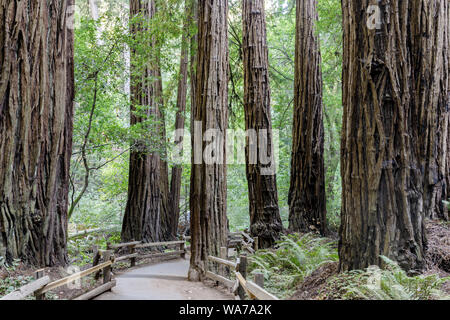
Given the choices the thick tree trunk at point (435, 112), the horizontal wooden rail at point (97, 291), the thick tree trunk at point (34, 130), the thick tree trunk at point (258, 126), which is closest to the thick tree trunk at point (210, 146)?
the horizontal wooden rail at point (97, 291)

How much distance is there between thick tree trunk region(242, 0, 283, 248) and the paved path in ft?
8.43

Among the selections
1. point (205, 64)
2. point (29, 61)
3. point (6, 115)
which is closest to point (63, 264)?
point (6, 115)

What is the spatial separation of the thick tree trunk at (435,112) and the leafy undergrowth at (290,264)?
1.87m

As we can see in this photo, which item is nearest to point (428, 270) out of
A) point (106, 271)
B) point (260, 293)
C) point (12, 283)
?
point (260, 293)

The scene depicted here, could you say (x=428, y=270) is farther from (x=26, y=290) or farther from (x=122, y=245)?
(x=122, y=245)

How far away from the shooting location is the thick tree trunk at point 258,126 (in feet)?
33.4

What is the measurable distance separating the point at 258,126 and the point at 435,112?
16.5 ft

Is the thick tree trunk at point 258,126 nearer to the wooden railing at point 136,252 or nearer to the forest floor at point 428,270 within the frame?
the wooden railing at point 136,252

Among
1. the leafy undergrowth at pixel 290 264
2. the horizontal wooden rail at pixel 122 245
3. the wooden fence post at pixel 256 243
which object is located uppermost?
the leafy undergrowth at pixel 290 264

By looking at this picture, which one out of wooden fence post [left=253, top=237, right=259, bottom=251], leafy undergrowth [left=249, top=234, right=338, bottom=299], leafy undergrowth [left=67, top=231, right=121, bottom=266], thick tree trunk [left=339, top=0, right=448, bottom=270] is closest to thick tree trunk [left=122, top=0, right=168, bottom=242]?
leafy undergrowth [left=67, top=231, right=121, bottom=266]

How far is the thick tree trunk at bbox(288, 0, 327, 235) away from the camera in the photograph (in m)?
10.3

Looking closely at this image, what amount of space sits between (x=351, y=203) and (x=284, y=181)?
49.0 feet

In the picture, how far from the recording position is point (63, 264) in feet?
24.7

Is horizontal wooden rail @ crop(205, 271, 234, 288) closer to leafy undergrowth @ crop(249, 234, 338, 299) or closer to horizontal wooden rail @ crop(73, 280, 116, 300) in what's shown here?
leafy undergrowth @ crop(249, 234, 338, 299)
